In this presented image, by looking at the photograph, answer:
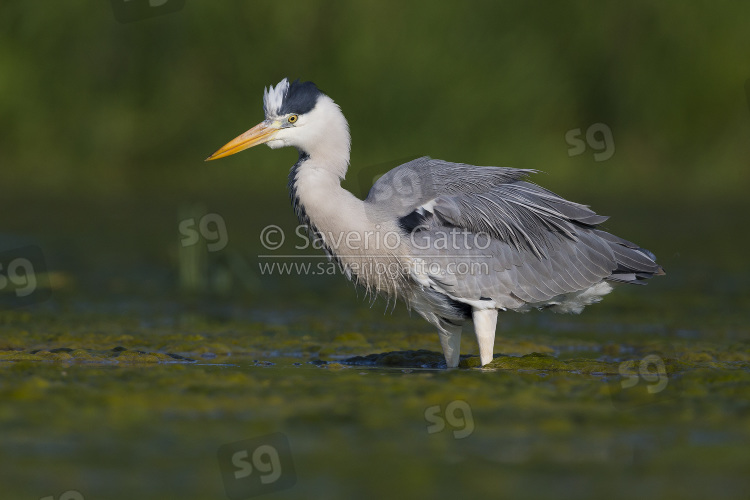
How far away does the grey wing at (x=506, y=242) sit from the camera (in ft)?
25.0

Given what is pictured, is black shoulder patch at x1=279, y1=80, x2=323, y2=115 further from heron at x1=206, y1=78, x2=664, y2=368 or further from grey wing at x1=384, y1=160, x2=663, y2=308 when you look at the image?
grey wing at x1=384, y1=160, x2=663, y2=308

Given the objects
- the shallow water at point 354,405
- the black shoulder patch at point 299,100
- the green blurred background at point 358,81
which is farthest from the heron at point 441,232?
the green blurred background at point 358,81

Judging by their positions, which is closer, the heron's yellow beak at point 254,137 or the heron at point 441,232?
the heron at point 441,232

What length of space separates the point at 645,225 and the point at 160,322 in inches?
Result: 327

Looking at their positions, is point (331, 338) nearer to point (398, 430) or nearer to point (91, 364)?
point (91, 364)

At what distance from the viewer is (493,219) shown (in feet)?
25.9

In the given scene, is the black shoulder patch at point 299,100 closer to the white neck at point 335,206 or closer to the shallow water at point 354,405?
the white neck at point 335,206

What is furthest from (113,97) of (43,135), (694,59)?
(694,59)

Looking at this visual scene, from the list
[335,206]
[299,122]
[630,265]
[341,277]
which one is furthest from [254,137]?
[341,277]

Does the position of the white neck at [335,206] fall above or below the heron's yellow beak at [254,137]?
below

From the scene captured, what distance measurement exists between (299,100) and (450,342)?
194 cm

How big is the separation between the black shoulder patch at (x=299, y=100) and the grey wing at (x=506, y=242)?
0.83 meters

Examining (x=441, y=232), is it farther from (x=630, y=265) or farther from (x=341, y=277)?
(x=341, y=277)

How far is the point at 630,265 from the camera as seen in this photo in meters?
8.22
